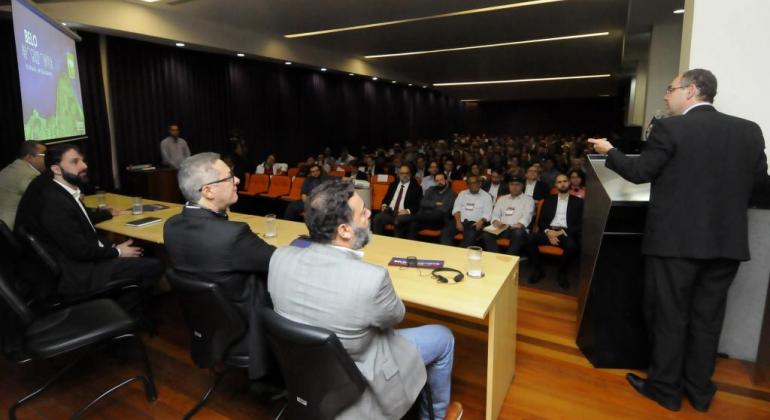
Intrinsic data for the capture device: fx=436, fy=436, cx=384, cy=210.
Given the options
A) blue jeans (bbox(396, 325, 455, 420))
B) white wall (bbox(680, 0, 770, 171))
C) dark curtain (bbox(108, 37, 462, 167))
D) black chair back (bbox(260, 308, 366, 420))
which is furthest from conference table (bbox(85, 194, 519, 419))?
dark curtain (bbox(108, 37, 462, 167))

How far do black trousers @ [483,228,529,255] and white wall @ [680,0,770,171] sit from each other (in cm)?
219

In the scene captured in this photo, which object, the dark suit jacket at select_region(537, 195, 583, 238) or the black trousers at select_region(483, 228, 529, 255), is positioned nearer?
the dark suit jacket at select_region(537, 195, 583, 238)

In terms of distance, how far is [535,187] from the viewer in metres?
6.02

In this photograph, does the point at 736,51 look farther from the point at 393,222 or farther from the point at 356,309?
the point at 393,222

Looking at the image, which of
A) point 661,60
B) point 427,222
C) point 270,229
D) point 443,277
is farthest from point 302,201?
point 661,60

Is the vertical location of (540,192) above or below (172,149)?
below

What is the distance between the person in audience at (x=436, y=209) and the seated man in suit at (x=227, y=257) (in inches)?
125

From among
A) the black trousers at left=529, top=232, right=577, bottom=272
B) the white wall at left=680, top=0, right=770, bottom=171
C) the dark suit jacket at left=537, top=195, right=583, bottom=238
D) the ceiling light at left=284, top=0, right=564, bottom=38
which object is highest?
the ceiling light at left=284, top=0, right=564, bottom=38

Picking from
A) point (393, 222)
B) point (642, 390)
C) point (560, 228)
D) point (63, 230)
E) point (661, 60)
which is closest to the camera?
point (642, 390)

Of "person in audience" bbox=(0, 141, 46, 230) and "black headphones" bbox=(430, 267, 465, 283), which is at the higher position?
"person in audience" bbox=(0, 141, 46, 230)

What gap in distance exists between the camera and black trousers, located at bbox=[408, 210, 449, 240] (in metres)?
5.33

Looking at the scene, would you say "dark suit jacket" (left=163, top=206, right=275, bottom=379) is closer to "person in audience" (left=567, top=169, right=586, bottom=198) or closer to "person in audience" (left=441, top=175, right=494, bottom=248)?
"person in audience" (left=441, top=175, right=494, bottom=248)

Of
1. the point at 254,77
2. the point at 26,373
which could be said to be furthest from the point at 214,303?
the point at 254,77

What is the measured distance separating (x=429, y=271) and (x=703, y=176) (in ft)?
4.84
